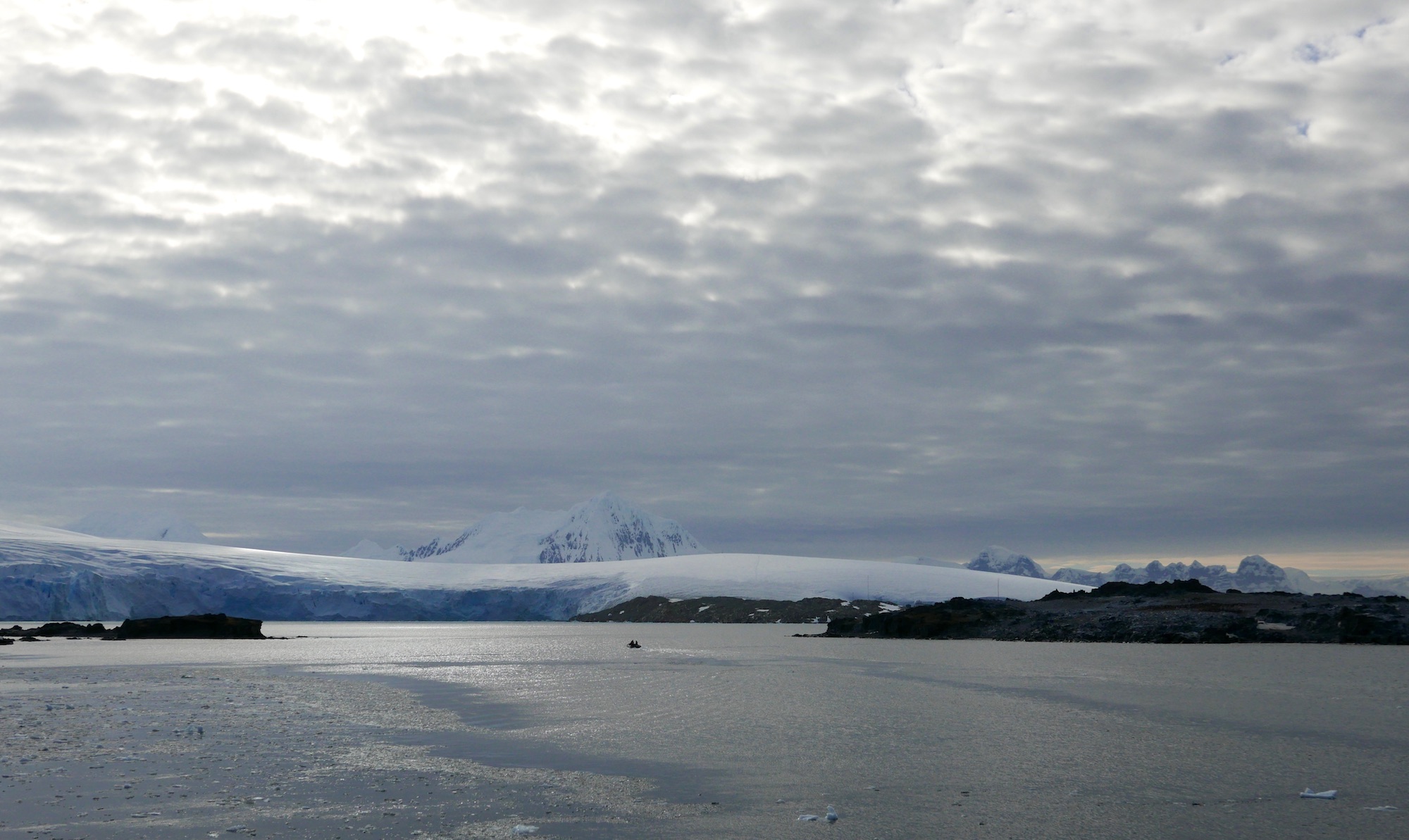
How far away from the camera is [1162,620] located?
7369cm

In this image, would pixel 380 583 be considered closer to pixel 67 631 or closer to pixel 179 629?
pixel 67 631

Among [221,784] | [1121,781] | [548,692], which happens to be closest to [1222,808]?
[1121,781]

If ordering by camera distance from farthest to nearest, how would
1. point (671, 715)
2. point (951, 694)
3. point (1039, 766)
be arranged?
point (951, 694), point (671, 715), point (1039, 766)

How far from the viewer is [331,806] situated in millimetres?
12891

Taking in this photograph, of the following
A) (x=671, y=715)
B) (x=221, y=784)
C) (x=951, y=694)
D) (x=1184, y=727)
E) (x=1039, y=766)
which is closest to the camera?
(x=221, y=784)

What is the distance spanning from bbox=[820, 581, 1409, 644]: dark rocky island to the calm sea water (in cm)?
2417

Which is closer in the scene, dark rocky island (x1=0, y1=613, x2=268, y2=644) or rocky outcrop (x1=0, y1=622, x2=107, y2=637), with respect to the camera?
dark rocky island (x1=0, y1=613, x2=268, y2=644)

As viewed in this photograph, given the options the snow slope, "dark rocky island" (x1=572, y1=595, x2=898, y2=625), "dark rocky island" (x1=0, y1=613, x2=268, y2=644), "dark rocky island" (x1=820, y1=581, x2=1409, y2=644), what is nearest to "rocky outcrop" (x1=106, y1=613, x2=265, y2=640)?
"dark rocky island" (x1=0, y1=613, x2=268, y2=644)

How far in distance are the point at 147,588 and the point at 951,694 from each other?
5212 inches

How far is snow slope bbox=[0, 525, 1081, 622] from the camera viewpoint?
12797cm

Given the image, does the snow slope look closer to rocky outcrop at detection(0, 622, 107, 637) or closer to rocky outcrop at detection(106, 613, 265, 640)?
rocky outcrop at detection(0, 622, 107, 637)

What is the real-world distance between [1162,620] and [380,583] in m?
123

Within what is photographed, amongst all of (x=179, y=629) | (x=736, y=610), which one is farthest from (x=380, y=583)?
(x=179, y=629)

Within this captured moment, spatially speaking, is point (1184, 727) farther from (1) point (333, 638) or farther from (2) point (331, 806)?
(1) point (333, 638)
